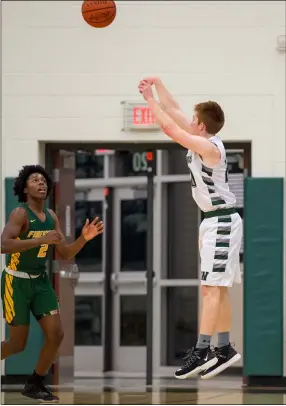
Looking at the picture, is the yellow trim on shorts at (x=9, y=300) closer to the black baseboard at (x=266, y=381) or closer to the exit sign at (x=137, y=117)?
the exit sign at (x=137, y=117)

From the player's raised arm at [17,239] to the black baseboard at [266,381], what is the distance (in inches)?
136

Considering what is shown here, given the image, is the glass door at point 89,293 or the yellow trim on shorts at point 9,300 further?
the glass door at point 89,293

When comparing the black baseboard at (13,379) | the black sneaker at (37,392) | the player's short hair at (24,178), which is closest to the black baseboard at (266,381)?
the black baseboard at (13,379)

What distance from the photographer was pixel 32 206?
761 centimetres

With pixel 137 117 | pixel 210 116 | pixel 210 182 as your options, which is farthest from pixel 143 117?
pixel 210 182

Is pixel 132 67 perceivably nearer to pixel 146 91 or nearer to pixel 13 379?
pixel 13 379

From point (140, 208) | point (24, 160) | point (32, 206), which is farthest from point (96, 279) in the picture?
point (32, 206)

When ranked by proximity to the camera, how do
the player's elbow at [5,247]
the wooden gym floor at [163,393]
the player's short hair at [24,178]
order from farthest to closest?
1. the wooden gym floor at [163,393]
2. the player's short hair at [24,178]
3. the player's elbow at [5,247]

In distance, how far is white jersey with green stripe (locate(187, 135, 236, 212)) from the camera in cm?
641

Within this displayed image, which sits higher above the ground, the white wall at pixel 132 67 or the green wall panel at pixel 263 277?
the white wall at pixel 132 67

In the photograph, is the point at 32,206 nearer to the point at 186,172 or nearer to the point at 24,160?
the point at 24,160

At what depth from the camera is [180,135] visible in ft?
20.6

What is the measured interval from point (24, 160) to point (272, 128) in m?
2.36

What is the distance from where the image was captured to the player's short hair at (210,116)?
6.48 m
